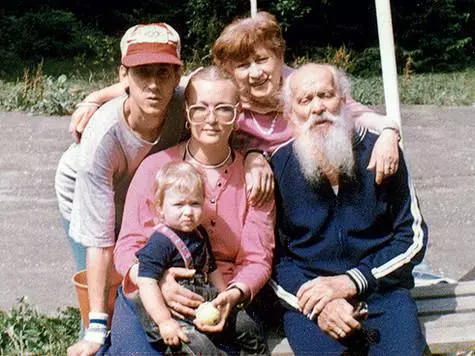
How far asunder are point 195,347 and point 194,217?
1.46 ft

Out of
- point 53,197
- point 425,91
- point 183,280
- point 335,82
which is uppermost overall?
point 335,82

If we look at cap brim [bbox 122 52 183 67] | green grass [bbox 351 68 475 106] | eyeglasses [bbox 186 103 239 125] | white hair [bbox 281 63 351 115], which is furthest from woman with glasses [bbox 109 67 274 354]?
green grass [bbox 351 68 475 106]

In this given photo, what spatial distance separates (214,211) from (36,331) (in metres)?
1.50

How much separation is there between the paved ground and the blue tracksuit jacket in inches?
78.3

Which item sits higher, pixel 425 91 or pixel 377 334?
pixel 377 334

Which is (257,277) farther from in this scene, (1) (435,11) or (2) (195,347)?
(1) (435,11)

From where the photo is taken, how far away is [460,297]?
380cm

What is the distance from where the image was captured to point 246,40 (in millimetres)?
3734

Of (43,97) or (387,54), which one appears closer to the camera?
(387,54)

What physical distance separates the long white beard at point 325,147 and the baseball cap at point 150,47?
0.55 m

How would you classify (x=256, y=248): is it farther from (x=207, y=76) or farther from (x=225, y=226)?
(x=207, y=76)

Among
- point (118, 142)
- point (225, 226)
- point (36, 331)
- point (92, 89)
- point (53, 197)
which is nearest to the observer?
point (225, 226)

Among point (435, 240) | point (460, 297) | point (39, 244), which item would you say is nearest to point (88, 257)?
point (460, 297)

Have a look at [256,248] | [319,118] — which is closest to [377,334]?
[256,248]
